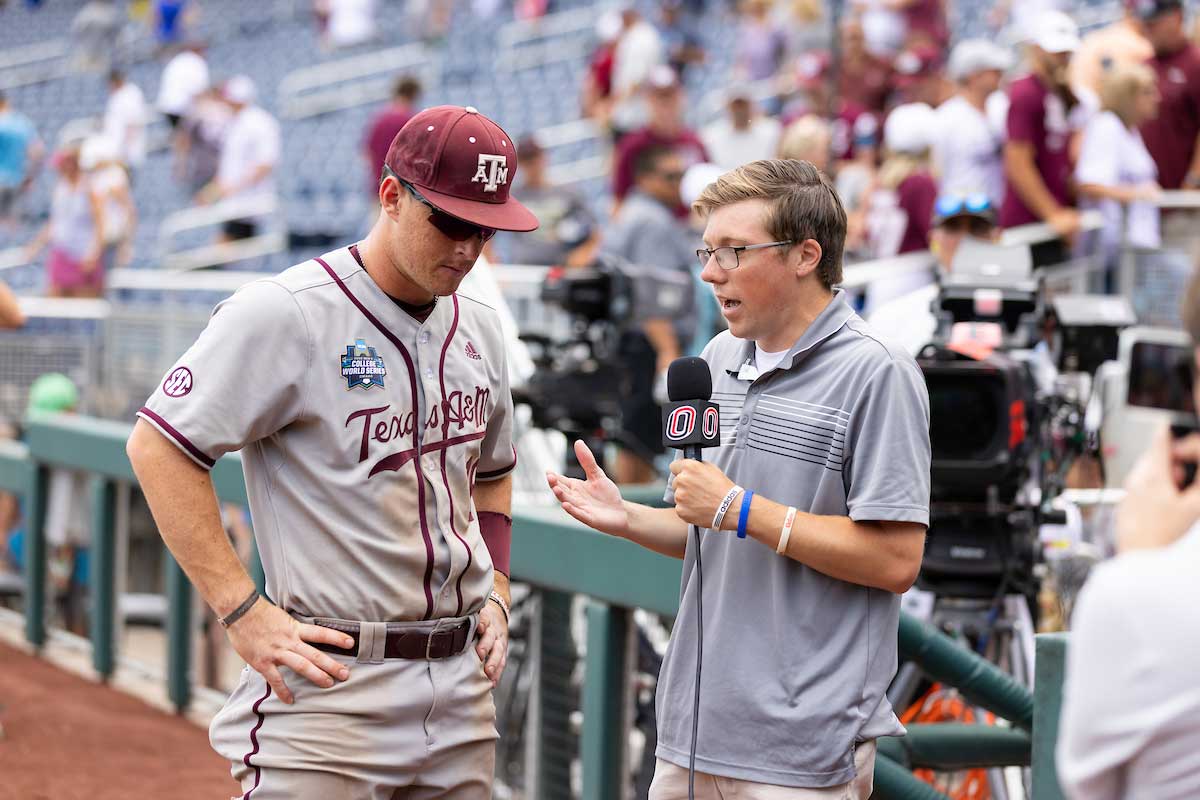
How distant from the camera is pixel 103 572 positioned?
22.7 ft

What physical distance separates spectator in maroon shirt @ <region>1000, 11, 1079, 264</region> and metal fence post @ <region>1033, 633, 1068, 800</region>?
5153 mm

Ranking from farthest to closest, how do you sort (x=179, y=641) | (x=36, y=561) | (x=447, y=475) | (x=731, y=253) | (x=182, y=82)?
(x=182, y=82) < (x=36, y=561) < (x=179, y=641) < (x=447, y=475) < (x=731, y=253)

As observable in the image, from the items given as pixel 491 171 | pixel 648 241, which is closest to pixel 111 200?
pixel 648 241

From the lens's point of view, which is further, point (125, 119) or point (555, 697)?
point (125, 119)

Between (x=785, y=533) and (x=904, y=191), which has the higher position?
(x=904, y=191)

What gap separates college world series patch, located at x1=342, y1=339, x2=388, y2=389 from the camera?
2887 millimetres

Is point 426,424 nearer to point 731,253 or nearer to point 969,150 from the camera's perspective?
point 731,253

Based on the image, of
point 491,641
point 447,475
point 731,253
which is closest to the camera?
point 731,253

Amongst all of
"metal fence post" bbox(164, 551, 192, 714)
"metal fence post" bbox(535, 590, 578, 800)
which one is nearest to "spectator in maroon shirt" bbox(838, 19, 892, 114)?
"metal fence post" bbox(164, 551, 192, 714)

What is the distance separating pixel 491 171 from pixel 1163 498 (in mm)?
1411

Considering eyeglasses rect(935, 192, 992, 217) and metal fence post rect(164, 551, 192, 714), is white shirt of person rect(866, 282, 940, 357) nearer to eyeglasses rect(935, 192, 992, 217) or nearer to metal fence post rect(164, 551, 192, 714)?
eyeglasses rect(935, 192, 992, 217)

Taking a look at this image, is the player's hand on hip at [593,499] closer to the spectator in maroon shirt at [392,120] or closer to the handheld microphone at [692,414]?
the handheld microphone at [692,414]

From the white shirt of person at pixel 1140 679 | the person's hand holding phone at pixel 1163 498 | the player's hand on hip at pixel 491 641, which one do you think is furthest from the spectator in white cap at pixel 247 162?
the white shirt of person at pixel 1140 679

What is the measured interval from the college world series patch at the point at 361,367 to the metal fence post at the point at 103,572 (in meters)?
4.34
